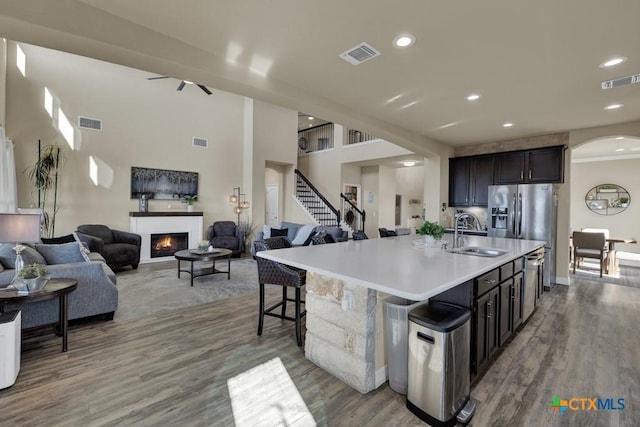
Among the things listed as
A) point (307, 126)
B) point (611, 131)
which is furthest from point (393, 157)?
point (307, 126)

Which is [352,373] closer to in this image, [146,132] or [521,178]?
[521,178]

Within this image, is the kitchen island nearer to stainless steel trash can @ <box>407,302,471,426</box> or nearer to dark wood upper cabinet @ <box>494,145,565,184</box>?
stainless steel trash can @ <box>407,302,471,426</box>

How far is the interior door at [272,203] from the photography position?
10453mm

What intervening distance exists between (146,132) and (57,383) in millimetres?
6372

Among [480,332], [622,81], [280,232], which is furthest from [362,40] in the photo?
[280,232]

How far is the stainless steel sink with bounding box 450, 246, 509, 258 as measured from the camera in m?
2.94

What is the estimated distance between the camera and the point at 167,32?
2506mm

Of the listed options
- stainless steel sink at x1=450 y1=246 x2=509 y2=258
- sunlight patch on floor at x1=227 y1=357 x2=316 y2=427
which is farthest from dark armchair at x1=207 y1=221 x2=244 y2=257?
stainless steel sink at x1=450 y1=246 x2=509 y2=258

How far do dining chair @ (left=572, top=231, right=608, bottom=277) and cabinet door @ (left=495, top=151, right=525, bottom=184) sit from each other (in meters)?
1.91

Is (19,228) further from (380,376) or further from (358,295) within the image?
(380,376)

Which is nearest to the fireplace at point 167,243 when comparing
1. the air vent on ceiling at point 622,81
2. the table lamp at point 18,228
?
the table lamp at point 18,228

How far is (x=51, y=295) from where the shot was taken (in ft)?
8.07

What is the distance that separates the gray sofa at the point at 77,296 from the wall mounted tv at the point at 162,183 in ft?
13.6

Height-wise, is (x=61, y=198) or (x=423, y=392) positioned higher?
(x=61, y=198)
